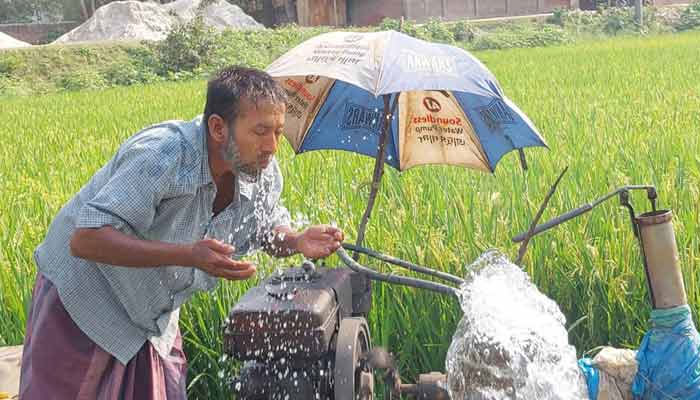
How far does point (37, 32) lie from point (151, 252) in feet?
99.6

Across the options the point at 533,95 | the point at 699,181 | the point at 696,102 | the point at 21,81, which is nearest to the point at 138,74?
the point at 21,81

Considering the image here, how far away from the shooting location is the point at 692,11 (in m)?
24.9

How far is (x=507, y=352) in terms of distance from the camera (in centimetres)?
191

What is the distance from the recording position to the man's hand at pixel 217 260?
5.64ft

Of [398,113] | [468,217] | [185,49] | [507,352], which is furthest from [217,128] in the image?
[185,49]

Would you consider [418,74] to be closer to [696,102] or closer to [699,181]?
[699,181]

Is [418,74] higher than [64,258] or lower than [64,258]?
higher

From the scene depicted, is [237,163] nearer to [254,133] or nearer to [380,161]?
[254,133]

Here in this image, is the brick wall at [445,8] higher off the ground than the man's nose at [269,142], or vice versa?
the brick wall at [445,8]

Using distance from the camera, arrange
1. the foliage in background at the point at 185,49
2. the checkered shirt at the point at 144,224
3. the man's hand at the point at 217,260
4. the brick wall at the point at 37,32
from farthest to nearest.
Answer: the brick wall at the point at 37,32
the foliage in background at the point at 185,49
the checkered shirt at the point at 144,224
the man's hand at the point at 217,260

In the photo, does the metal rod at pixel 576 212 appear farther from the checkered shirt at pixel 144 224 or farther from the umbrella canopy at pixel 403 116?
the checkered shirt at pixel 144 224

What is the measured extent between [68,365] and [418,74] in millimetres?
1126

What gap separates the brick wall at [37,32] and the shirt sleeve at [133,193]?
97.2 feet

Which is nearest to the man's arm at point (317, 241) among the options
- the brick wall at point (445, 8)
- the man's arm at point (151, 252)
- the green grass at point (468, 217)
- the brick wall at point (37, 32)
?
the man's arm at point (151, 252)
